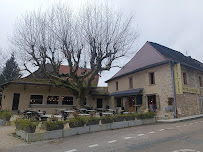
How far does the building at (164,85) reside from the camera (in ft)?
39.1

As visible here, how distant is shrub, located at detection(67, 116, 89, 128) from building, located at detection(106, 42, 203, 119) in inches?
299

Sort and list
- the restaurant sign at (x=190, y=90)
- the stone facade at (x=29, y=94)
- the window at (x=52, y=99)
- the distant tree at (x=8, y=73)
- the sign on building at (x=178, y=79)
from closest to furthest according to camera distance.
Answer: the sign on building at (x=178, y=79)
the restaurant sign at (x=190, y=90)
the stone facade at (x=29, y=94)
the window at (x=52, y=99)
the distant tree at (x=8, y=73)

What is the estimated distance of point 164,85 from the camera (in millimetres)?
12586

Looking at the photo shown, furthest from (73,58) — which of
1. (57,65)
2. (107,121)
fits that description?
(107,121)

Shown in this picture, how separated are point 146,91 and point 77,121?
941cm

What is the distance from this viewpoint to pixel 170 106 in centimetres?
1162

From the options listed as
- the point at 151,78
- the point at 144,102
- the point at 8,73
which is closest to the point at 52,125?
the point at 144,102

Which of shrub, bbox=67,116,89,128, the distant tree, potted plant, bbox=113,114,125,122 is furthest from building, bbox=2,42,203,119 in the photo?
the distant tree

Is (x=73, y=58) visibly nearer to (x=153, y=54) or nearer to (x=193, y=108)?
(x=153, y=54)

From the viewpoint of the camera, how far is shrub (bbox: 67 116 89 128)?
21.3 ft

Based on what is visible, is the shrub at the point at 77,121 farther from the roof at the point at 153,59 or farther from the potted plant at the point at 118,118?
the roof at the point at 153,59

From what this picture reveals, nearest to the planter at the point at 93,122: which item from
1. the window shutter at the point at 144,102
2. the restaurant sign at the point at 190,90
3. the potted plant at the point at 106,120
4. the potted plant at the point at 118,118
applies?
the potted plant at the point at 106,120

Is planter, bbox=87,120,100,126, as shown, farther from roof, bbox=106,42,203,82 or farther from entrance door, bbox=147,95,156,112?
roof, bbox=106,42,203,82

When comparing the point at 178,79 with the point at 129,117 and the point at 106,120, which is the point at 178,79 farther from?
the point at 106,120
